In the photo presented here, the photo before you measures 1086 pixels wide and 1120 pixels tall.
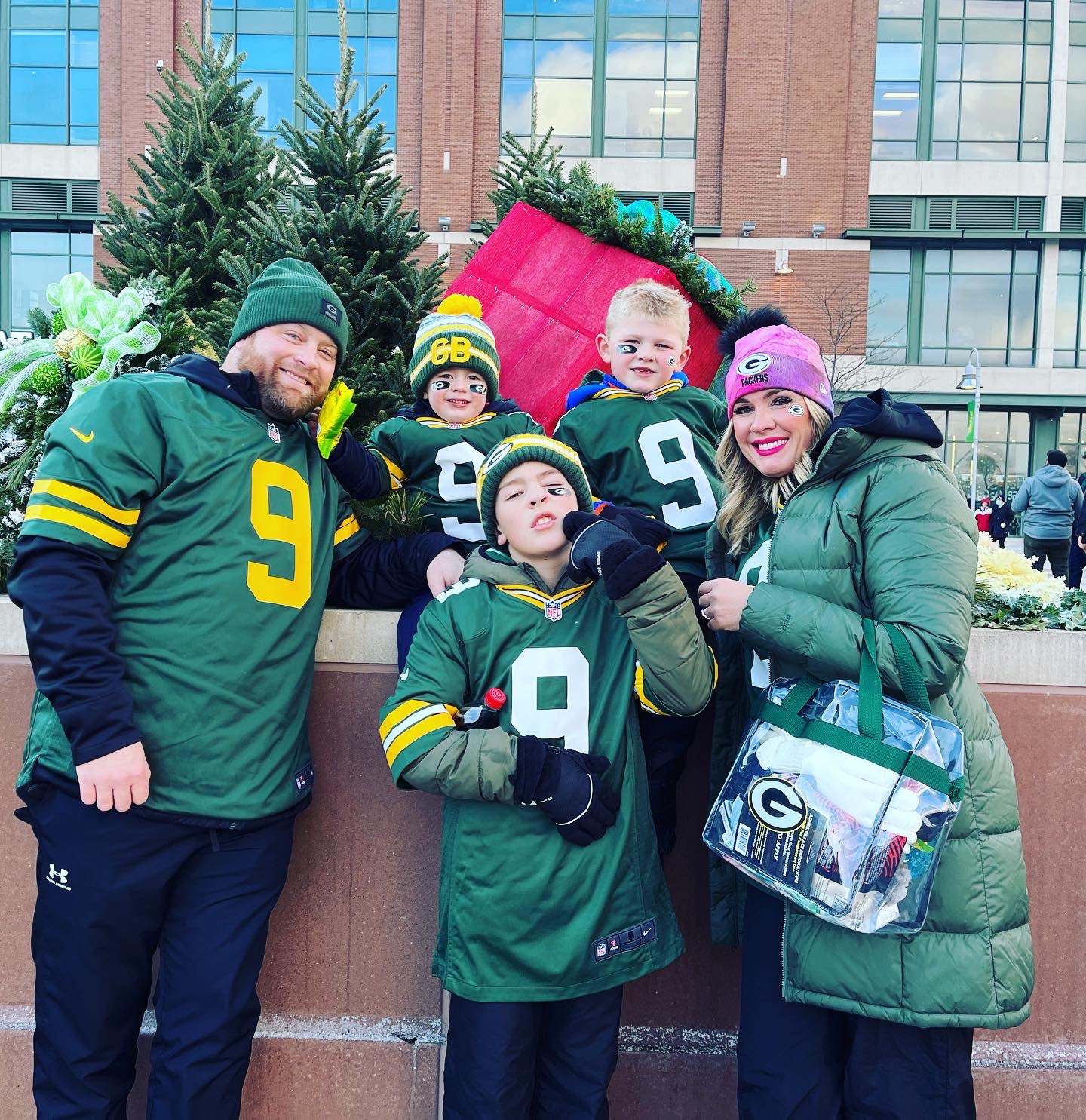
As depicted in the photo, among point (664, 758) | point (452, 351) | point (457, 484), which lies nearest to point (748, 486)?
point (664, 758)

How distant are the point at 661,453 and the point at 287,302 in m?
1.37

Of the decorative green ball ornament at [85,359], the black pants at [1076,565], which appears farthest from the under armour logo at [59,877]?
the black pants at [1076,565]

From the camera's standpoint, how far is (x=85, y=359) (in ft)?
11.1

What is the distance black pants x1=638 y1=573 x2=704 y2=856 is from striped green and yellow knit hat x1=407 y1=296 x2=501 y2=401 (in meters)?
1.56

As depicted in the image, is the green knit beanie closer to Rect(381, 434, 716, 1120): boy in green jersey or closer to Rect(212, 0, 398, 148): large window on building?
Rect(381, 434, 716, 1120): boy in green jersey

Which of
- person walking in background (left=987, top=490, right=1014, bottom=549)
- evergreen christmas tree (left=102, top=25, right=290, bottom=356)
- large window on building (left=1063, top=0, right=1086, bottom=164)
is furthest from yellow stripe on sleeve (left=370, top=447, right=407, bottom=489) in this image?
large window on building (left=1063, top=0, right=1086, bottom=164)

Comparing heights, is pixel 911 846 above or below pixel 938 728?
below

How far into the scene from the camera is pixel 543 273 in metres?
4.42

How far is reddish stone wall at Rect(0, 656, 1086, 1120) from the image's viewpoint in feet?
9.30

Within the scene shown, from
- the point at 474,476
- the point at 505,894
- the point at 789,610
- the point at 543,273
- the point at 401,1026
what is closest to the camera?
the point at 789,610

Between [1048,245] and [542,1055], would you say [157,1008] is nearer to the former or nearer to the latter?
[542,1055]

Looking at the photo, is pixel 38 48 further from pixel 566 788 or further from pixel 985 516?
pixel 566 788

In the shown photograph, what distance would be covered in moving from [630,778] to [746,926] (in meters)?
0.49

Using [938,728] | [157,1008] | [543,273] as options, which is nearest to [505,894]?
[157,1008]
